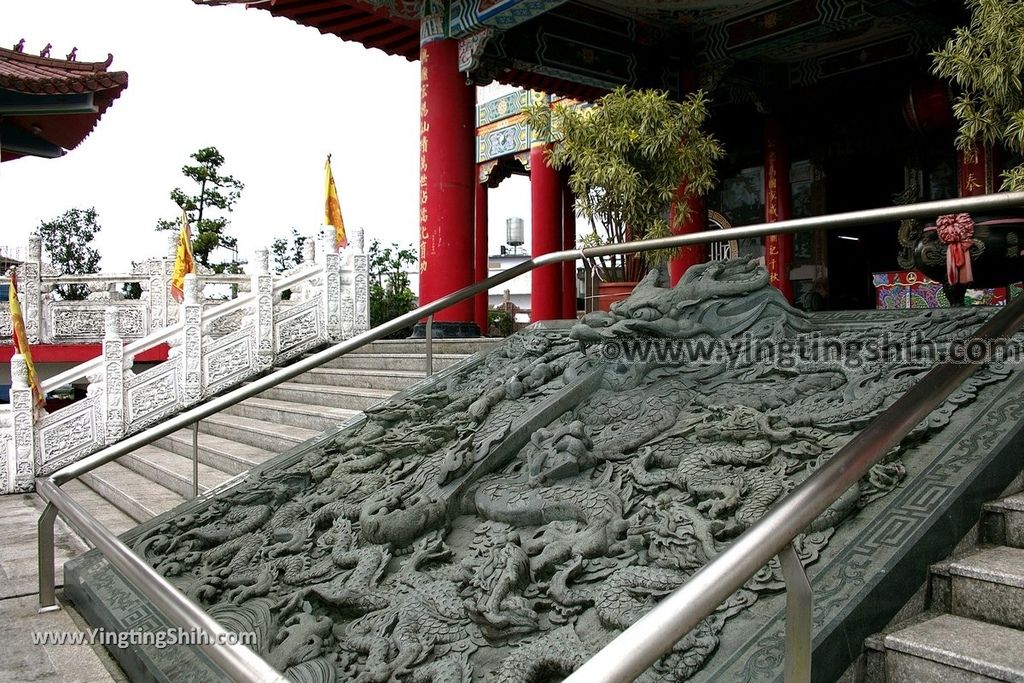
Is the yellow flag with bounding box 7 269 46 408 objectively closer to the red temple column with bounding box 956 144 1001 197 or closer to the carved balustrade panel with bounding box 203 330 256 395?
the carved balustrade panel with bounding box 203 330 256 395

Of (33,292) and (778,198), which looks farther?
(33,292)

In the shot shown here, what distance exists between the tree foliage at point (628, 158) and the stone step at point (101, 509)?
432 cm

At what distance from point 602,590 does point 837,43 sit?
9202 mm

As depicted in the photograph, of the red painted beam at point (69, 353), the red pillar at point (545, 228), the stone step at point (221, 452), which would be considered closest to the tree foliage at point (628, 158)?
the stone step at point (221, 452)

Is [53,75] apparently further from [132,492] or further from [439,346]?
[439,346]

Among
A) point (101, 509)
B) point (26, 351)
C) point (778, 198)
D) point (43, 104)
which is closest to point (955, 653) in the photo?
point (101, 509)

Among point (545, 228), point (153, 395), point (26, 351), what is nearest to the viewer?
point (26, 351)

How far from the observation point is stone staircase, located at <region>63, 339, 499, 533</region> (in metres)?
6.15

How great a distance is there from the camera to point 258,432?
665 cm

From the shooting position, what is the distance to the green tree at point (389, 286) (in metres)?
15.4

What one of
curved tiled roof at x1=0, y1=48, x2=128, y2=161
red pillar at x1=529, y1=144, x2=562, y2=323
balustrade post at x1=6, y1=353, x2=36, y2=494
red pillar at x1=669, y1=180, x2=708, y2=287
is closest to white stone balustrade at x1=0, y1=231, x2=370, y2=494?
balustrade post at x1=6, y1=353, x2=36, y2=494

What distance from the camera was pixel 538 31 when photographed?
8703 millimetres

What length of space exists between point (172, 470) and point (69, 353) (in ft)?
22.9

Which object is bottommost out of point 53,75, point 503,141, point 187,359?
point 187,359
